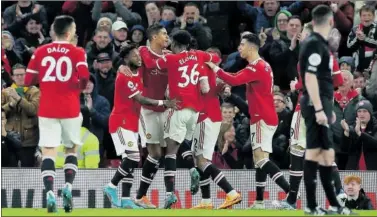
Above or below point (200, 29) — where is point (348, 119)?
below

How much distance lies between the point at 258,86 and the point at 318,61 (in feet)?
10.1

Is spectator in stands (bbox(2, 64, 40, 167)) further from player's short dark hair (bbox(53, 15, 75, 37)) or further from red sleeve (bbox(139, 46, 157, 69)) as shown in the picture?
player's short dark hair (bbox(53, 15, 75, 37))

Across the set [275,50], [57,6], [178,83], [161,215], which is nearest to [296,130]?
[178,83]

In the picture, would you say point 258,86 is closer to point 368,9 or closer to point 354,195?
point 354,195

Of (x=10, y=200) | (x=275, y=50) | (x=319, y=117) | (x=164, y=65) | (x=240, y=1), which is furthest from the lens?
(x=240, y=1)

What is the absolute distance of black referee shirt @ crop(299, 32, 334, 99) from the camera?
16844 mm

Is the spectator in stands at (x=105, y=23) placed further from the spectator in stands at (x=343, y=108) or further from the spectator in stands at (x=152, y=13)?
the spectator in stands at (x=343, y=108)

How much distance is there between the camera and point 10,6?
27.3 meters

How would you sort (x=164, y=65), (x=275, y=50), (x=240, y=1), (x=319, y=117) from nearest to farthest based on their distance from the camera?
(x=319, y=117)
(x=164, y=65)
(x=275, y=50)
(x=240, y=1)

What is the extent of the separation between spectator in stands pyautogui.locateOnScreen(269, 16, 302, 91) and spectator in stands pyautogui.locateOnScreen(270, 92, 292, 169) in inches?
72.1

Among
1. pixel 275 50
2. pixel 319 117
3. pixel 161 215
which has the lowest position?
pixel 161 215

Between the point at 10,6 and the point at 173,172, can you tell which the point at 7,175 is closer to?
the point at 173,172

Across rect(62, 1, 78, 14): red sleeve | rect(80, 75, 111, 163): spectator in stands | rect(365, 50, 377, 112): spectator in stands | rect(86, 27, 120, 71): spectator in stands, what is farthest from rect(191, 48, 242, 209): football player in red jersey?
rect(62, 1, 78, 14): red sleeve

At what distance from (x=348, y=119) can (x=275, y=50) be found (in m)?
2.20
